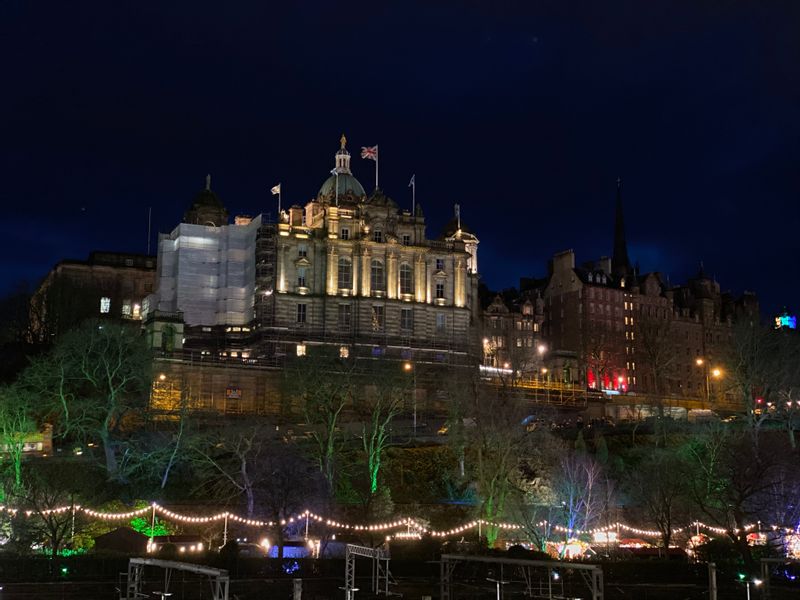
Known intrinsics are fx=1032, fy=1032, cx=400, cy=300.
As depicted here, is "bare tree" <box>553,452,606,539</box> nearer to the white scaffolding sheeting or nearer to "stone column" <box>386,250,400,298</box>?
"stone column" <box>386,250,400,298</box>

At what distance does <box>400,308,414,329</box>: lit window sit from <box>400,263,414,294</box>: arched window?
2486 mm

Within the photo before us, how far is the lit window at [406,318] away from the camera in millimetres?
123812

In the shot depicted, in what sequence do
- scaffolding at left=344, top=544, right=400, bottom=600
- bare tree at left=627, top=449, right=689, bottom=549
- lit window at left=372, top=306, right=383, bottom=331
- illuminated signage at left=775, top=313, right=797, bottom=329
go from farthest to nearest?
1. illuminated signage at left=775, top=313, right=797, bottom=329
2. lit window at left=372, top=306, right=383, bottom=331
3. bare tree at left=627, top=449, right=689, bottom=549
4. scaffolding at left=344, top=544, right=400, bottom=600

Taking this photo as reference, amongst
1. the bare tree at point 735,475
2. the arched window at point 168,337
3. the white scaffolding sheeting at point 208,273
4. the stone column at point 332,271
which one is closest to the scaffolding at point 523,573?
the bare tree at point 735,475

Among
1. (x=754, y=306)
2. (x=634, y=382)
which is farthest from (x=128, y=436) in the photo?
(x=754, y=306)

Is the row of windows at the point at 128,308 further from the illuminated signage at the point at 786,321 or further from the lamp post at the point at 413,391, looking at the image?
the illuminated signage at the point at 786,321

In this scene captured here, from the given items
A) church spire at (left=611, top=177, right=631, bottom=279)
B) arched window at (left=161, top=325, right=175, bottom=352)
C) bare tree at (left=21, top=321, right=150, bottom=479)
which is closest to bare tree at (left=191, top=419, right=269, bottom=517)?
bare tree at (left=21, top=321, right=150, bottom=479)

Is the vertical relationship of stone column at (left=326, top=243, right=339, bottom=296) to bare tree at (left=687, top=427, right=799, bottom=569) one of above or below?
above

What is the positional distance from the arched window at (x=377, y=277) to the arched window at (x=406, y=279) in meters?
2.71

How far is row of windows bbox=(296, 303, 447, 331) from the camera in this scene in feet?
391

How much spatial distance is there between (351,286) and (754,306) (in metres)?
86.8

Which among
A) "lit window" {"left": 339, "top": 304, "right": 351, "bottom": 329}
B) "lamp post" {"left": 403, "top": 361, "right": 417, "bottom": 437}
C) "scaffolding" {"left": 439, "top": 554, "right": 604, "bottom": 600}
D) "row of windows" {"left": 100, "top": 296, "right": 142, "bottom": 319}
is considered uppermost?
"row of windows" {"left": 100, "top": 296, "right": 142, "bottom": 319}

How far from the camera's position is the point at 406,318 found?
124 metres

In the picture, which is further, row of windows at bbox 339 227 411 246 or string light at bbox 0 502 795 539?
row of windows at bbox 339 227 411 246
